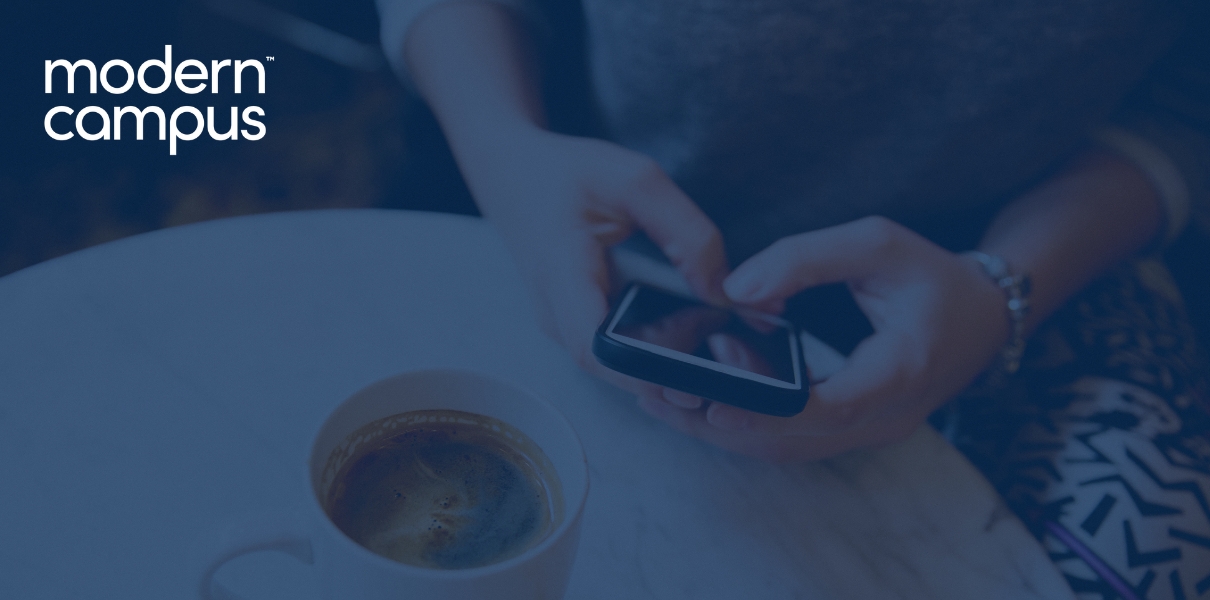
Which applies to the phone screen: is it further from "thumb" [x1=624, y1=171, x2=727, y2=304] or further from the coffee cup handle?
the coffee cup handle

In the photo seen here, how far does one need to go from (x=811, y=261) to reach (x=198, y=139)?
182 cm

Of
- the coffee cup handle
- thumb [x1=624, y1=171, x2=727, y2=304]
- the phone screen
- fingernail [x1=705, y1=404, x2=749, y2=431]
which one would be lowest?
fingernail [x1=705, y1=404, x2=749, y2=431]

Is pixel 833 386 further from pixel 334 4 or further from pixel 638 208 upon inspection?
pixel 334 4

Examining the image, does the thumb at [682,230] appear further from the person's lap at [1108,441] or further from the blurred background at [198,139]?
the blurred background at [198,139]

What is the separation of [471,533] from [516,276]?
0.34 meters

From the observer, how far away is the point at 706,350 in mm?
539

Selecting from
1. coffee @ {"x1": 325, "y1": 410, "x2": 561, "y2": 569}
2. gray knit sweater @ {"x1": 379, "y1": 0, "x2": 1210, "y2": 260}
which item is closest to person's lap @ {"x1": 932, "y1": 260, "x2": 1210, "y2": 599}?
gray knit sweater @ {"x1": 379, "y1": 0, "x2": 1210, "y2": 260}

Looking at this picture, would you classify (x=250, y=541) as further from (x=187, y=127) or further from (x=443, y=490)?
(x=187, y=127)

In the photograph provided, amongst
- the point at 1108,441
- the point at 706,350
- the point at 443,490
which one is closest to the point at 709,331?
the point at 706,350

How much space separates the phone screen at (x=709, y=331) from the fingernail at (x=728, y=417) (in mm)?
31

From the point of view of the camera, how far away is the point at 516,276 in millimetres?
678

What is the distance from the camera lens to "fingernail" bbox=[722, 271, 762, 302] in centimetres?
57

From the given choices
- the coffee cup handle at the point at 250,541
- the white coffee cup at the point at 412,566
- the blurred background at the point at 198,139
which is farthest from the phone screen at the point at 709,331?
the blurred background at the point at 198,139

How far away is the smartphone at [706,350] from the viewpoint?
0.46m
